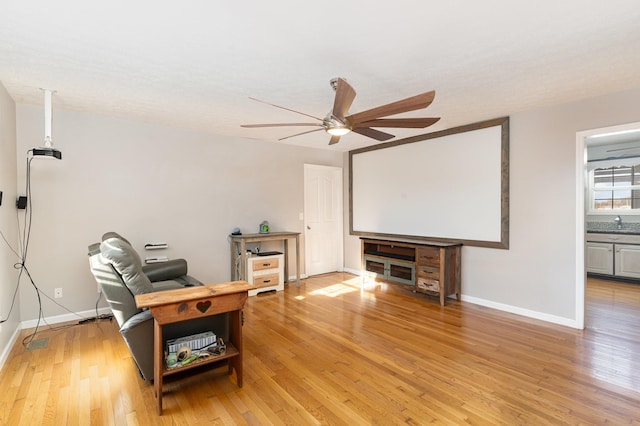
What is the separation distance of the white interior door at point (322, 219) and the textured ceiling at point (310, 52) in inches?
99.7

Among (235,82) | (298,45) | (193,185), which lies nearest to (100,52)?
(235,82)

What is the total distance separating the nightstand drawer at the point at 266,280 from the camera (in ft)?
15.6

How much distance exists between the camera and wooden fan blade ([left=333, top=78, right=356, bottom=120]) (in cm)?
200

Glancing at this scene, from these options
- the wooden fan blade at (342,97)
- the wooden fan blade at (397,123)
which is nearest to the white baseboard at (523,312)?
the wooden fan blade at (397,123)

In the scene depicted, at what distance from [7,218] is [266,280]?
9.91 ft

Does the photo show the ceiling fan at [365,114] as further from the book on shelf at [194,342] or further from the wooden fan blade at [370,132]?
the book on shelf at [194,342]

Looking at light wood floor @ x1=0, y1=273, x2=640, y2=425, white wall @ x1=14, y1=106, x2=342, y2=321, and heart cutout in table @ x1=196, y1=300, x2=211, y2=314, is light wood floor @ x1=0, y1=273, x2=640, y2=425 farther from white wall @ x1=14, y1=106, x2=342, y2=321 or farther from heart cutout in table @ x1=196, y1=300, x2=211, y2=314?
white wall @ x1=14, y1=106, x2=342, y2=321

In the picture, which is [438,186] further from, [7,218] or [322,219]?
[7,218]

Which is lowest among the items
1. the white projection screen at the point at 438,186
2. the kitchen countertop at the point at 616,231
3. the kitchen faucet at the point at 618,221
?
the kitchen countertop at the point at 616,231

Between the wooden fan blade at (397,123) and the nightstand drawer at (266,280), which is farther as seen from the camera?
the nightstand drawer at (266,280)

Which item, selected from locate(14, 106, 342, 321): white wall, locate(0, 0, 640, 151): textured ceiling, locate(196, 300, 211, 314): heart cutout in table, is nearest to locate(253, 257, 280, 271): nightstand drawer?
locate(14, 106, 342, 321): white wall

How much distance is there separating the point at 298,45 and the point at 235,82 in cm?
90

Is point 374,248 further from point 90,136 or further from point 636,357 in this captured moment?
point 90,136

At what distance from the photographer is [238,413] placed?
2039 mm
